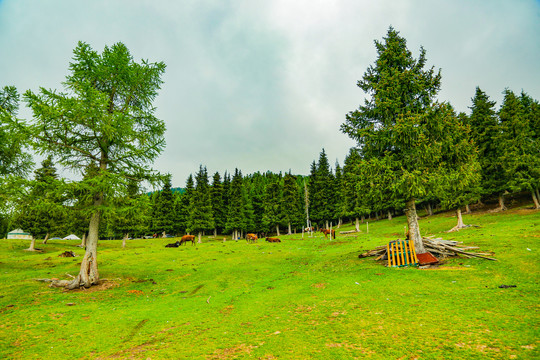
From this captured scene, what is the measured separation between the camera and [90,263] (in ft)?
48.6

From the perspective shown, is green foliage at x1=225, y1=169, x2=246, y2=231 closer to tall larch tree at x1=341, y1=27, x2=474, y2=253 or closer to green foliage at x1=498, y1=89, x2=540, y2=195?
tall larch tree at x1=341, y1=27, x2=474, y2=253

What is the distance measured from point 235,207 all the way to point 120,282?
43.0 metres

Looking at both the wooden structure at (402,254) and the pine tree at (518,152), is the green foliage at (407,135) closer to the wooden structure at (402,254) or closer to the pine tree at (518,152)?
the wooden structure at (402,254)

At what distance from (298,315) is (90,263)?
1358cm

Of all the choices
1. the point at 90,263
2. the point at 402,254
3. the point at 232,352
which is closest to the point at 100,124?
the point at 90,263

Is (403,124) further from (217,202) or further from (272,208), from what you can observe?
(217,202)

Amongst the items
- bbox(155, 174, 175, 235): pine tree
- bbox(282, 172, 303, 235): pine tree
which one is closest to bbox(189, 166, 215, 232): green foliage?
bbox(155, 174, 175, 235): pine tree

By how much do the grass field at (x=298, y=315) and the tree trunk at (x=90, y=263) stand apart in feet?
2.37

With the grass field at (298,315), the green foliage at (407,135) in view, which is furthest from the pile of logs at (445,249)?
the green foliage at (407,135)

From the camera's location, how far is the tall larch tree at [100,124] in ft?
43.9

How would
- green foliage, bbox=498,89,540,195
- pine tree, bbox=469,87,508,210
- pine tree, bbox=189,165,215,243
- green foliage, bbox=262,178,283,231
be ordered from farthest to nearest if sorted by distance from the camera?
green foliage, bbox=262,178,283,231, pine tree, bbox=189,165,215,243, pine tree, bbox=469,87,508,210, green foliage, bbox=498,89,540,195

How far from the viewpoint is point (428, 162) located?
1523 cm

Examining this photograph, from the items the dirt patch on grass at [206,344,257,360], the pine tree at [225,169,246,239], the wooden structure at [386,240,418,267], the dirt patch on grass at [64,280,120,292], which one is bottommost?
the dirt patch on grass at [64,280,120,292]

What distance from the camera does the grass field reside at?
18.7 feet
